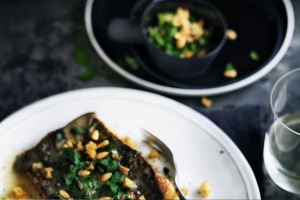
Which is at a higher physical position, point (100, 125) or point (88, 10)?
point (88, 10)

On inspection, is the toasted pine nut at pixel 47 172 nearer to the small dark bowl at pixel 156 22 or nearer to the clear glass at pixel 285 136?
the small dark bowl at pixel 156 22

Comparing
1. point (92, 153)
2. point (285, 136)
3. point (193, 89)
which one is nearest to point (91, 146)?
point (92, 153)

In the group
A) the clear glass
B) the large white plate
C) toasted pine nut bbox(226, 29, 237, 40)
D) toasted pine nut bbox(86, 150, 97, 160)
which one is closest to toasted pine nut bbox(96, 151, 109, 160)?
toasted pine nut bbox(86, 150, 97, 160)

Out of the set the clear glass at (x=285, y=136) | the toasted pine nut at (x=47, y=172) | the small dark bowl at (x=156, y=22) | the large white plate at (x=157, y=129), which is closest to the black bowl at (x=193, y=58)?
the small dark bowl at (x=156, y=22)

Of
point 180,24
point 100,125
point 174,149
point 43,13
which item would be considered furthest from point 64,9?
point 174,149

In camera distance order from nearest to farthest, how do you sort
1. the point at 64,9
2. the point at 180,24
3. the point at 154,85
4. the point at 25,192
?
the point at 25,192, the point at 154,85, the point at 180,24, the point at 64,9

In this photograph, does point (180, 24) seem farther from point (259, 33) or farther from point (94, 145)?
point (94, 145)

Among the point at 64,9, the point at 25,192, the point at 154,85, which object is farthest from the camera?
the point at 64,9
